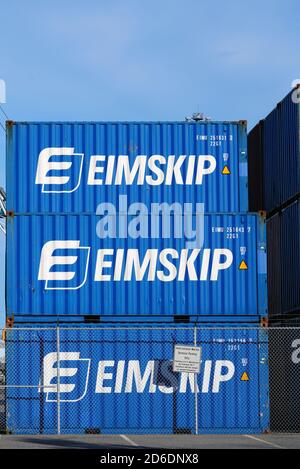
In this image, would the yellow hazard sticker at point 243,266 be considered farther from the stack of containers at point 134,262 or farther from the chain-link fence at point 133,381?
the chain-link fence at point 133,381

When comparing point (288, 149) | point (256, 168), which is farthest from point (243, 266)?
point (256, 168)

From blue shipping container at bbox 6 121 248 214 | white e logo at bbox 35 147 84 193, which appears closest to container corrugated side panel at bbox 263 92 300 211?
blue shipping container at bbox 6 121 248 214

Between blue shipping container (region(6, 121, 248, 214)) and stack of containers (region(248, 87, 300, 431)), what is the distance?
2286 millimetres

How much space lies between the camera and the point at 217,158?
83.4ft

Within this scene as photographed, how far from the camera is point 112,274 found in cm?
2477

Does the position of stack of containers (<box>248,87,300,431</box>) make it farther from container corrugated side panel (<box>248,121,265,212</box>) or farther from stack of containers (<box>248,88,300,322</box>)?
container corrugated side panel (<box>248,121,265,212</box>)

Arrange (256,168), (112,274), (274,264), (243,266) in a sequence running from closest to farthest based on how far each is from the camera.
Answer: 1. (112,274)
2. (243,266)
3. (274,264)
4. (256,168)

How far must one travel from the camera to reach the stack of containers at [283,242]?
27.0 m

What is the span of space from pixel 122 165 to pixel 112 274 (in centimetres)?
258

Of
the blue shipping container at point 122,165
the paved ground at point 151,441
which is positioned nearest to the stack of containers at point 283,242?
the blue shipping container at point 122,165

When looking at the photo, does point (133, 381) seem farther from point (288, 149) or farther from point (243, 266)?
point (288, 149)

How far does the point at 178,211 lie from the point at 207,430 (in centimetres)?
506

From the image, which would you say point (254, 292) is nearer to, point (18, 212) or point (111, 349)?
point (111, 349)
